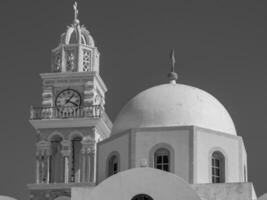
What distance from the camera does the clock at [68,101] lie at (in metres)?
71.9

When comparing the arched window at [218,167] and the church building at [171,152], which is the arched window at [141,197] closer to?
the church building at [171,152]

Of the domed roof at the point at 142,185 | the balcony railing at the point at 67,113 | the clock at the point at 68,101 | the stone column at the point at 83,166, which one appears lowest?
the domed roof at the point at 142,185

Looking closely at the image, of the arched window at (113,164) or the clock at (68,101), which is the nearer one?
the arched window at (113,164)

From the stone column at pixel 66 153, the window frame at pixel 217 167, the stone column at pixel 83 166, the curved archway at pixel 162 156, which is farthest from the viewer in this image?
the stone column at pixel 66 153

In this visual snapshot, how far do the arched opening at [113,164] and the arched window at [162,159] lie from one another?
173 centimetres

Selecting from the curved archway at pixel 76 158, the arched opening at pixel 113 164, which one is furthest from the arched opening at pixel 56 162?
the arched opening at pixel 113 164

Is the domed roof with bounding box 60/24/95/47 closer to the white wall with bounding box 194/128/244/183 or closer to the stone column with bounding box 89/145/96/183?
the stone column with bounding box 89/145/96/183

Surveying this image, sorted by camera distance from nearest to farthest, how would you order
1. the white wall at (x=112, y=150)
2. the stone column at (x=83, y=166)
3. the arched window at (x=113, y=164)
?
1. the white wall at (x=112, y=150)
2. the arched window at (x=113, y=164)
3. the stone column at (x=83, y=166)

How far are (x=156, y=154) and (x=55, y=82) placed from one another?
2662 cm

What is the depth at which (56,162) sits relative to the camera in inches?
Answer: 2879

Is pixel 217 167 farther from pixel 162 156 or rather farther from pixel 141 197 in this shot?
pixel 141 197

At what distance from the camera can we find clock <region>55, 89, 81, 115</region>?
7188cm

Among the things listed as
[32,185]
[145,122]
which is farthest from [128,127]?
[32,185]

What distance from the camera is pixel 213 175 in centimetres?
4625
